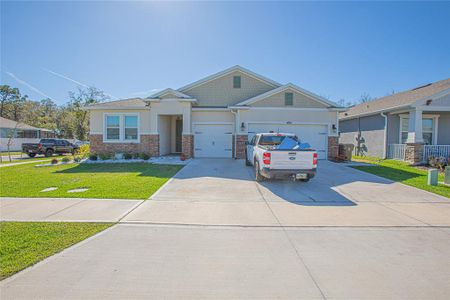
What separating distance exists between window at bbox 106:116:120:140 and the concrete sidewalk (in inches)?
395

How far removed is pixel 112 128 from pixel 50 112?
169ft

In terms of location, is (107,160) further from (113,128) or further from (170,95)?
(170,95)

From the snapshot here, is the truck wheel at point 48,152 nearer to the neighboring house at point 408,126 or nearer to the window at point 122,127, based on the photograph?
the window at point 122,127

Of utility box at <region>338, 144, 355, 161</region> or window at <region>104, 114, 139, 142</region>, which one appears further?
window at <region>104, 114, 139, 142</region>

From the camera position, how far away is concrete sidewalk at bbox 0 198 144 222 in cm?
522

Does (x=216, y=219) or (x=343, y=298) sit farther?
(x=216, y=219)

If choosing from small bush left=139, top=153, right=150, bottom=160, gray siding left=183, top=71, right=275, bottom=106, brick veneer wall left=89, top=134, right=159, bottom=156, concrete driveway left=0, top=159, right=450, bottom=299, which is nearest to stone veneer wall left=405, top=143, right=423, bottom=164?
concrete driveway left=0, top=159, right=450, bottom=299

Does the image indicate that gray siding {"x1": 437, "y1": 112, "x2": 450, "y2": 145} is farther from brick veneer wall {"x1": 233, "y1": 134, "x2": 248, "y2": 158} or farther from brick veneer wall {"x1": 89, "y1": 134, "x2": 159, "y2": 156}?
brick veneer wall {"x1": 89, "y1": 134, "x2": 159, "y2": 156}

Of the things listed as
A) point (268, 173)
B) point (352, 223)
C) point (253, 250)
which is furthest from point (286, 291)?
point (268, 173)

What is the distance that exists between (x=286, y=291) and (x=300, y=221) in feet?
8.37

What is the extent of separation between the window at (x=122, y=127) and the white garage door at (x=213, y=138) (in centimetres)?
414

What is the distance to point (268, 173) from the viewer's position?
804 centimetres

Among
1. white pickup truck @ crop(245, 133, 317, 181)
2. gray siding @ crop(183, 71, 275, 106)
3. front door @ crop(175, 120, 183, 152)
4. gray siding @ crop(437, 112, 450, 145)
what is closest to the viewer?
white pickup truck @ crop(245, 133, 317, 181)

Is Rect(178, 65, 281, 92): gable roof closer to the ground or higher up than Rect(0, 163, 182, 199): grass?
higher up
